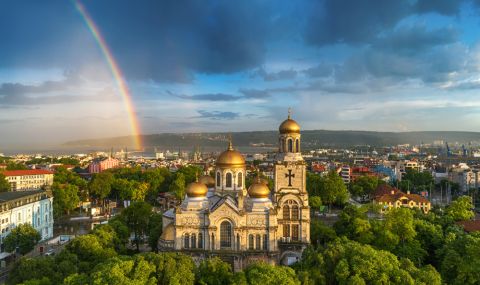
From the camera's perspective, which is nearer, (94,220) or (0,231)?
(0,231)

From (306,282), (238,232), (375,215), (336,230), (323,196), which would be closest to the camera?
(306,282)

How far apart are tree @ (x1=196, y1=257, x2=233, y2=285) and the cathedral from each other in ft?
35.0

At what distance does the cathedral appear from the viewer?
3700 cm

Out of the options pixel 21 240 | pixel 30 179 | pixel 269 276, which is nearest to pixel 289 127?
pixel 269 276

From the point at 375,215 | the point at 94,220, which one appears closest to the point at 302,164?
the point at 375,215

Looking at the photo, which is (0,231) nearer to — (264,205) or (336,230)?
(264,205)

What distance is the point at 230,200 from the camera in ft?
127

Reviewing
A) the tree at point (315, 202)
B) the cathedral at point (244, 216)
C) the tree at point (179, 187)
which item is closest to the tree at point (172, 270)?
the cathedral at point (244, 216)

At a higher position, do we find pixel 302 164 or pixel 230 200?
pixel 302 164

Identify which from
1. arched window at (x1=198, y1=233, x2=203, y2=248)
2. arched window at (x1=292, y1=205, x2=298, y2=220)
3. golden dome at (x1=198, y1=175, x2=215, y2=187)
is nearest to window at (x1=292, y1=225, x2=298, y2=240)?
arched window at (x1=292, y1=205, x2=298, y2=220)

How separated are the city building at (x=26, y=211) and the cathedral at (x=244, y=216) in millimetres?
17772

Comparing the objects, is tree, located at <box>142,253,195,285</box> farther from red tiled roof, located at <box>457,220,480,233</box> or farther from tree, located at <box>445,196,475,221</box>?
tree, located at <box>445,196,475,221</box>

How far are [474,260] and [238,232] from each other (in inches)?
706

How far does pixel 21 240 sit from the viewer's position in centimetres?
4197
